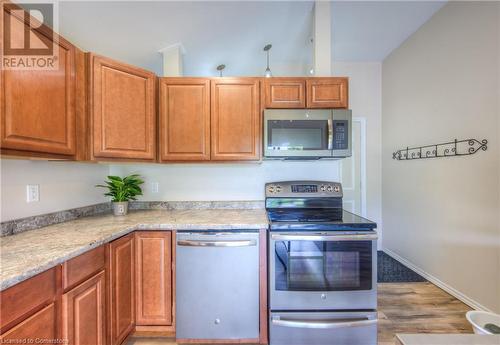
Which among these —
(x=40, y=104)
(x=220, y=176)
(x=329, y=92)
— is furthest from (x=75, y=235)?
(x=329, y=92)

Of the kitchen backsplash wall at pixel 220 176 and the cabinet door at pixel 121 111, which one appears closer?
the cabinet door at pixel 121 111

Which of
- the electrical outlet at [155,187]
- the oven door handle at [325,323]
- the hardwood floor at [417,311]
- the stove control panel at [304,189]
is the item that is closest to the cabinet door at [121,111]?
the electrical outlet at [155,187]

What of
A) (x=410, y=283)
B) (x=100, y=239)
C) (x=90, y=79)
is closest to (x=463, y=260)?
(x=410, y=283)

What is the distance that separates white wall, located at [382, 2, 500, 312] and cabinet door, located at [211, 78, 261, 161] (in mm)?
2038

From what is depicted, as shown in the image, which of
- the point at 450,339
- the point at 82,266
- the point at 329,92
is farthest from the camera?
the point at 329,92

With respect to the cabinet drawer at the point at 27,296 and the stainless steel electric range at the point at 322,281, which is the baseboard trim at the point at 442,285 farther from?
the cabinet drawer at the point at 27,296

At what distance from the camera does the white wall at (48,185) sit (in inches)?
58.1

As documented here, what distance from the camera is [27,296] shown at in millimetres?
964

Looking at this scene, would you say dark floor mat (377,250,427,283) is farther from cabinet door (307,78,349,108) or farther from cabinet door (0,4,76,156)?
cabinet door (0,4,76,156)

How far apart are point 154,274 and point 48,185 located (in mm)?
1051

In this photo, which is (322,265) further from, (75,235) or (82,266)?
(75,235)

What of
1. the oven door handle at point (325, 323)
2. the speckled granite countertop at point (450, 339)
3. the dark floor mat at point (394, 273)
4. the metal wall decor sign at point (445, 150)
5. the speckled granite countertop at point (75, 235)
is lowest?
the dark floor mat at point (394, 273)

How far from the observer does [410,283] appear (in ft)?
8.64

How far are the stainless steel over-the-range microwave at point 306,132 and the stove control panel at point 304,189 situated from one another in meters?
0.42
